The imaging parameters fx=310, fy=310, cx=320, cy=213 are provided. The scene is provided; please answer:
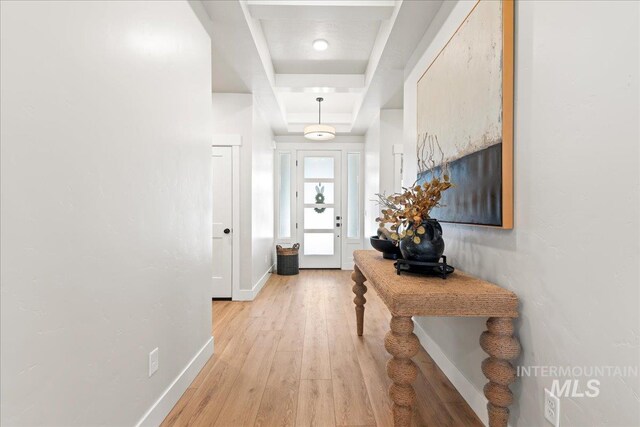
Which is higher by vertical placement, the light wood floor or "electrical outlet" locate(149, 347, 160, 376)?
"electrical outlet" locate(149, 347, 160, 376)

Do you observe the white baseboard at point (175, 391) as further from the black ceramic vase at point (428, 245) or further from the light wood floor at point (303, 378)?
A: the black ceramic vase at point (428, 245)

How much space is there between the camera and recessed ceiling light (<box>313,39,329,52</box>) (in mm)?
3134

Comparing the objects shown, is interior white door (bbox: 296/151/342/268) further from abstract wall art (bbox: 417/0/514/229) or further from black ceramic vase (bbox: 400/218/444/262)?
black ceramic vase (bbox: 400/218/444/262)

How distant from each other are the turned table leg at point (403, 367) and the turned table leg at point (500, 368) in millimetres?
311

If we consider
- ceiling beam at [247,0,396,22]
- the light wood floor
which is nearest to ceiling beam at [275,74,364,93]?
ceiling beam at [247,0,396,22]

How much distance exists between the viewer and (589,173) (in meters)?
0.97

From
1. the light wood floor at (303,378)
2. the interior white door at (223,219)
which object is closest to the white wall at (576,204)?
the light wood floor at (303,378)

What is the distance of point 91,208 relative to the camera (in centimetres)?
111

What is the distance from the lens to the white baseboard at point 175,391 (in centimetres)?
150

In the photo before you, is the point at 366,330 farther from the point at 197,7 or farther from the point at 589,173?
the point at 197,7

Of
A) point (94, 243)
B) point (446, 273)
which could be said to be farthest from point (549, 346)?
point (94, 243)

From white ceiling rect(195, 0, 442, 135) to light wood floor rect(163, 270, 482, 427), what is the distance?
2440 mm

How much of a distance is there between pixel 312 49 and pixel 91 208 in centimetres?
290

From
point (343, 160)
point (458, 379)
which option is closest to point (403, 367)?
point (458, 379)
